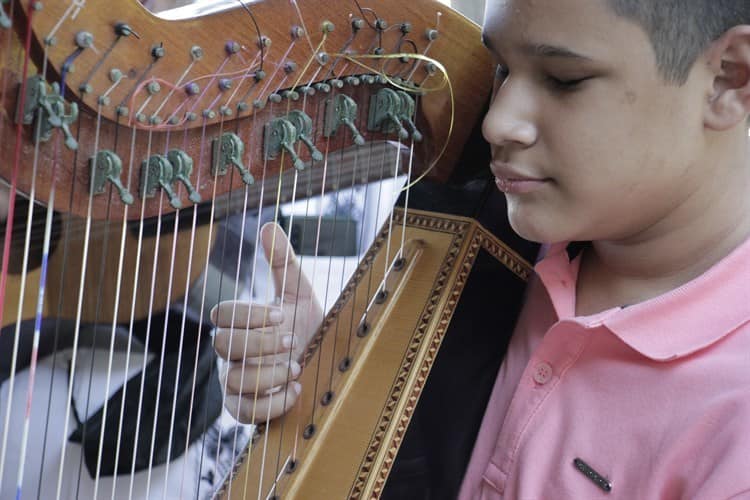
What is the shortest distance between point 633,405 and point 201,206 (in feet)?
1.56

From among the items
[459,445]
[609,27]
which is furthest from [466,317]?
[609,27]

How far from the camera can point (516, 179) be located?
3.31 feet

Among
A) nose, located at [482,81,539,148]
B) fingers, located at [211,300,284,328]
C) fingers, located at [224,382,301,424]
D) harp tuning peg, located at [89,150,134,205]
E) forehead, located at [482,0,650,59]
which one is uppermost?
forehead, located at [482,0,650,59]

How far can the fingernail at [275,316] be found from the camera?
1150 millimetres

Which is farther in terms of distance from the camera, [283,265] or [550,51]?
[283,265]

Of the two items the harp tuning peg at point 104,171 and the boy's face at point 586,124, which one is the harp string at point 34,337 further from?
the boy's face at point 586,124

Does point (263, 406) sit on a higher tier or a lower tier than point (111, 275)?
lower

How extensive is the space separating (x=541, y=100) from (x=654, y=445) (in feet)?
1.16

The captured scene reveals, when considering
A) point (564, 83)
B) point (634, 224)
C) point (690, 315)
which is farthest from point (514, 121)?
point (690, 315)

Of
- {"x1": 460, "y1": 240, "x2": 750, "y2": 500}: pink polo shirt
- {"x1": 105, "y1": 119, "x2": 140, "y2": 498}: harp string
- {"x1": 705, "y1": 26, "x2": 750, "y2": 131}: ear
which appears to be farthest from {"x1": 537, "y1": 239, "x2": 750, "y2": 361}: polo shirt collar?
{"x1": 105, "y1": 119, "x2": 140, "y2": 498}: harp string

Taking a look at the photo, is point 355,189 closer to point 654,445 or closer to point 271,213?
point 271,213

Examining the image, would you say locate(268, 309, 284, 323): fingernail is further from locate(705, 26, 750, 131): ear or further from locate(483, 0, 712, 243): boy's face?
locate(705, 26, 750, 131): ear

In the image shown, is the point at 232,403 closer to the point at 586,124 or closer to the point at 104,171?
the point at 104,171

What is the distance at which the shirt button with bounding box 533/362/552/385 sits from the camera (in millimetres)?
1070
